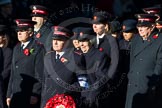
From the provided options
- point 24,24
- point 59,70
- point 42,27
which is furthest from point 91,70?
point 42,27

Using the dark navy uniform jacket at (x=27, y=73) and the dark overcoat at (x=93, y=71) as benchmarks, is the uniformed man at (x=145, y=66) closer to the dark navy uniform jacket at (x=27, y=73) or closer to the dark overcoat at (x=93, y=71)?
the dark overcoat at (x=93, y=71)

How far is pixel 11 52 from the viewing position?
9609 millimetres

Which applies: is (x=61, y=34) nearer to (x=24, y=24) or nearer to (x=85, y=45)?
(x=85, y=45)

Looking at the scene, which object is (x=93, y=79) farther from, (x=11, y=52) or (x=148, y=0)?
(x=148, y=0)

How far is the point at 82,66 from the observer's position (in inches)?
345

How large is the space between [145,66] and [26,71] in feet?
6.25

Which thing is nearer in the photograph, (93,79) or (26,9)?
(93,79)

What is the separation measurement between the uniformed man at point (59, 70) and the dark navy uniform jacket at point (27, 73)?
397 millimetres

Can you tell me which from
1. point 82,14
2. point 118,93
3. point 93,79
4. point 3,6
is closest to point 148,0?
point 82,14

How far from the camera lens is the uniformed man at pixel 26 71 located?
8914mm

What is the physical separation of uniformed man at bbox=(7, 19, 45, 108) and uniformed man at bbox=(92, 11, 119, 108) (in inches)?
41.3

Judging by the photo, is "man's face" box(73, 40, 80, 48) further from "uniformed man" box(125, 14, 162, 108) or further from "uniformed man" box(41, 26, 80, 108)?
"uniformed man" box(125, 14, 162, 108)

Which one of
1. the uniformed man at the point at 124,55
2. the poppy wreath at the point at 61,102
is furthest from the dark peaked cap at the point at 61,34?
the poppy wreath at the point at 61,102

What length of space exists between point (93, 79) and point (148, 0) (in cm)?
523
